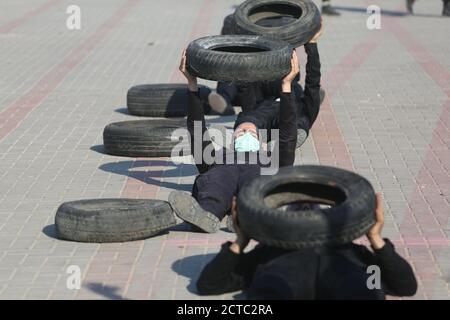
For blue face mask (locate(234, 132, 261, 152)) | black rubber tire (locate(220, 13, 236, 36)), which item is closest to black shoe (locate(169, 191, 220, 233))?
blue face mask (locate(234, 132, 261, 152))

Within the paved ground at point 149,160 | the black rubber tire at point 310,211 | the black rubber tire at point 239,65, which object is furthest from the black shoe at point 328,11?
the black rubber tire at point 310,211

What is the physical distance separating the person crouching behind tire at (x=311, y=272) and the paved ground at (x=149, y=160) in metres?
0.33

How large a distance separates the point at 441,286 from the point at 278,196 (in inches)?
45.4

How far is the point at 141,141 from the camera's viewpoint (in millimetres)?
9328

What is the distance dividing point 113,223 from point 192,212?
556 mm

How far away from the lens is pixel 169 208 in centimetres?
695

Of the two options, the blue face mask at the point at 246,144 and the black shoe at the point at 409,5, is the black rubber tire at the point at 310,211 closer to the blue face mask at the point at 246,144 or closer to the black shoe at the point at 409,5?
the blue face mask at the point at 246,144

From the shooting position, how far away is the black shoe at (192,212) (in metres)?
6.73

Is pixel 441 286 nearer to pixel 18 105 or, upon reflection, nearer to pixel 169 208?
pixel 169 208

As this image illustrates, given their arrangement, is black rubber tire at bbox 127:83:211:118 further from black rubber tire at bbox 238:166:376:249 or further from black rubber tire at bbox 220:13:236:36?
black rubber tire at bbox 238:166:376:249

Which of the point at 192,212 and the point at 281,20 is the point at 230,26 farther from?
the point at 192,212

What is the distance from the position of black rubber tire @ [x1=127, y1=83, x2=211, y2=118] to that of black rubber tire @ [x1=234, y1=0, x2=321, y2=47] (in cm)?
138

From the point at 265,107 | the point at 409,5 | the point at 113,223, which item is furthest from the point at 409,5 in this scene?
the point at 113,223

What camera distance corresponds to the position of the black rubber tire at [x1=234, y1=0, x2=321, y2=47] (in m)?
8.98
